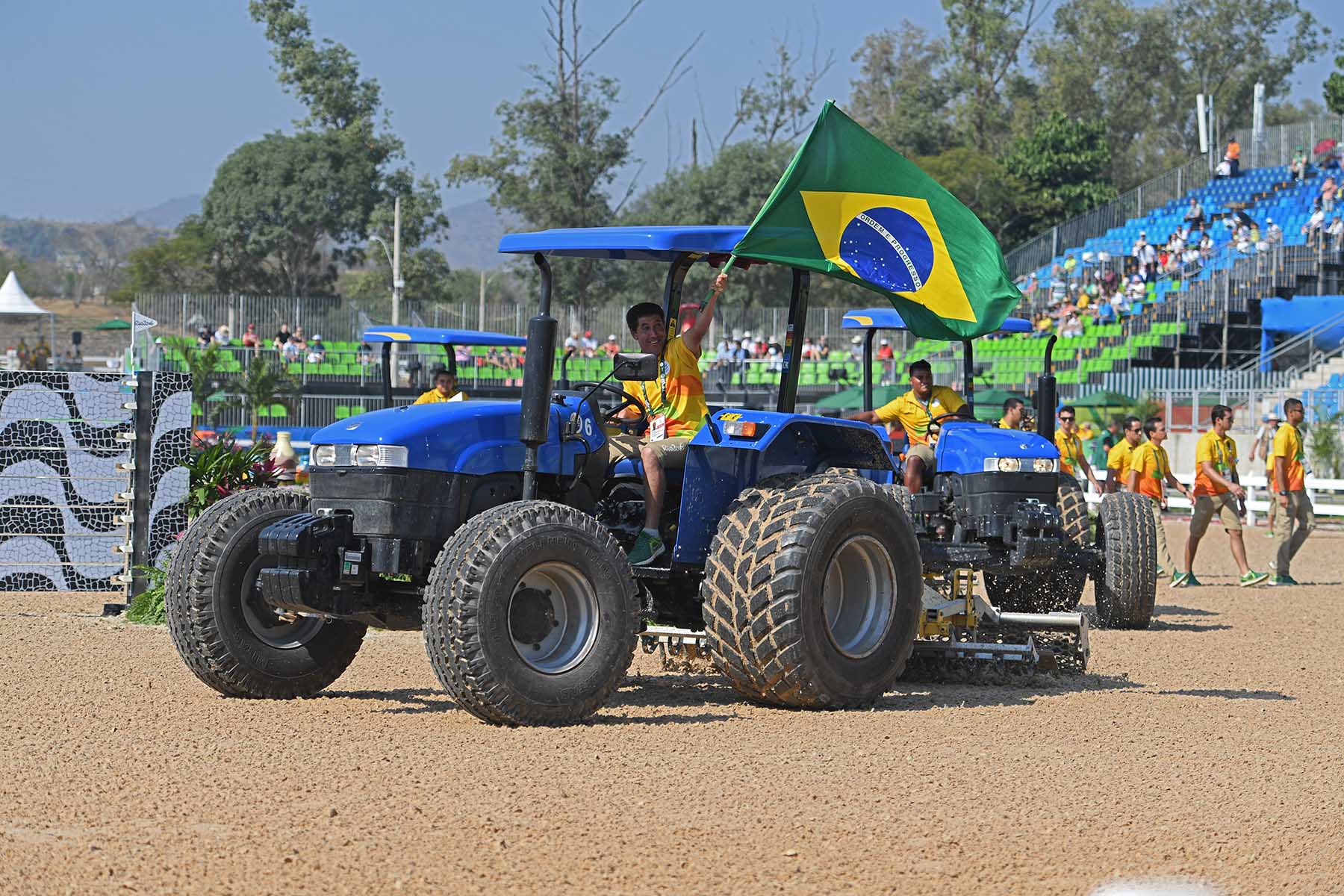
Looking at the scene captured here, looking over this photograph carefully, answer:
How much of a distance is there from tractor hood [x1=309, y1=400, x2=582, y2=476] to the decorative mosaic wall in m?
6.89

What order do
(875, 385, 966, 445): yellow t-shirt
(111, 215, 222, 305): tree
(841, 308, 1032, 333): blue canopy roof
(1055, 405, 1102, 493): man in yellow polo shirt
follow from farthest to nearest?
(111, 215, 222, 305): tree → (1055, 405, 1102, 493): man in yellow polo shirt → (841, 308, 1032, 333): blue canopy roof → (875, 385, 966, 445): yellow t-shirt

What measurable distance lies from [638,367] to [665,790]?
2038 millimetres

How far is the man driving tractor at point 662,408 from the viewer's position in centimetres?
820

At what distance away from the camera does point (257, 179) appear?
61.6m

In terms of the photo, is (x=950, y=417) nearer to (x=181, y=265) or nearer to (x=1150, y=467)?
(x=1150, y=467)

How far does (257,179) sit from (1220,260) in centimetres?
3471

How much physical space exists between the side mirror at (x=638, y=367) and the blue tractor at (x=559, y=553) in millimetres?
12

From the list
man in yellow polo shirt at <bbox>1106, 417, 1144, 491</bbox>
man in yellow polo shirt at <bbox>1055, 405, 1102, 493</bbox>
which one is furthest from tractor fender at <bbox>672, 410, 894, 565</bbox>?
man in yellow polo shirt at <bbox>1106, 417, 1144, 491</bbox>

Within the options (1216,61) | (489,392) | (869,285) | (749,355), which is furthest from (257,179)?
(869,285)

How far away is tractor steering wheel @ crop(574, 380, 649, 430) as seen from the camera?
8.48 metres

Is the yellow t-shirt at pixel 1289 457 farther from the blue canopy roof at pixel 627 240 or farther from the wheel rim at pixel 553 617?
the wheel rim at pixel 553 617

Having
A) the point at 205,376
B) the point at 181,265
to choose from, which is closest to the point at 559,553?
the point at 205,376

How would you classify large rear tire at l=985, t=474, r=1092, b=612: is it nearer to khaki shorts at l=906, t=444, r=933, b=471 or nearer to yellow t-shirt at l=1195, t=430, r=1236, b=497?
khaki shorts at l=906, t=444, r=933, b=471

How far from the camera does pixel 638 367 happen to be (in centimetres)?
753
